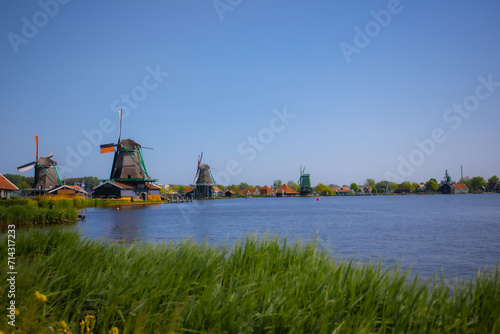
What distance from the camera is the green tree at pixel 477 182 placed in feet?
598

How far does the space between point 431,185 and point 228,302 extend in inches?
7918

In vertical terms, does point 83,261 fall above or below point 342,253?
above

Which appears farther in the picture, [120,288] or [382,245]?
[382,245]

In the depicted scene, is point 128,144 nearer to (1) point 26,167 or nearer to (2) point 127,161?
(2) point 127,161

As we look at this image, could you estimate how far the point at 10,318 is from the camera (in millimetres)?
4148

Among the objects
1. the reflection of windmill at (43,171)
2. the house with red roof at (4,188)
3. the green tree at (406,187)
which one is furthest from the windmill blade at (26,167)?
the green tree at (406,187)

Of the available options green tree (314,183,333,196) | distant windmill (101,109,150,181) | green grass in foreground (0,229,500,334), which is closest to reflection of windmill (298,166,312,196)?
green tree (314,183,333,196)

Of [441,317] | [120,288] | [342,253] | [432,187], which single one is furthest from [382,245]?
[432,187]

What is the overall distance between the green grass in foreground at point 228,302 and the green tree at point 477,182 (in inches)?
8145

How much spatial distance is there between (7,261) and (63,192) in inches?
2681

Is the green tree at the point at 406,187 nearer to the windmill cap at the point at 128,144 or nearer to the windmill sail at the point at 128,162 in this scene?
the windmill sail at the point at 128,162

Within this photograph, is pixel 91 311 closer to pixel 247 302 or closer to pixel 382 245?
pixel 247 302

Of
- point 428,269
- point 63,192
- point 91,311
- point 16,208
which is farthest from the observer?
point 63,192

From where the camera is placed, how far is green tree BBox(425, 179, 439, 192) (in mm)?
180238
